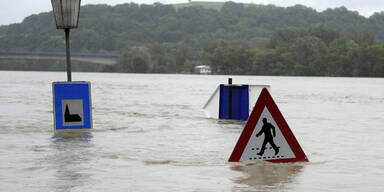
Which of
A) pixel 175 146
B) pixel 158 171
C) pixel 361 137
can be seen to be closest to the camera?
pixel 158 171

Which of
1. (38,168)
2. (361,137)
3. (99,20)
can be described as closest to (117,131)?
(361,137)

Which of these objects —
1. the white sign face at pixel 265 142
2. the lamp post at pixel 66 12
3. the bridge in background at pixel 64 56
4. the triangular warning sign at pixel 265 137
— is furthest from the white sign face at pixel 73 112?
the bridge in background at pixel 64 56

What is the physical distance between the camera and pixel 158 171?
9.59 metres

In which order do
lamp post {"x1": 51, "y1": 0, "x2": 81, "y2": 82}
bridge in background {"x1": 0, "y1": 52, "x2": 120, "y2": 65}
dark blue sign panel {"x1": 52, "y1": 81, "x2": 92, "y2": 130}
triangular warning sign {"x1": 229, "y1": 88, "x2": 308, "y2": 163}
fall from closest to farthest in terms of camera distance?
triangular warning sign {"x1": 229, "y1": 88, "x2": 308, "y2": 163} < lamp post {"x1": 51, "y1": 0, "x2": 81, "y2": 82} < dark blue sign panel {"x1": 52, "y1": 81, "x2": 92, "y2": 130} < bridge in background {"x1": 0, "y1": 52, "x2": 120, "y2": 65}

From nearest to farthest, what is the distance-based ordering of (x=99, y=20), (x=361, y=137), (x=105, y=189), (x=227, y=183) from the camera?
(x=105, y=189) < (x=227, y=183) < (x=361, y=137) < (x=99, y=20)

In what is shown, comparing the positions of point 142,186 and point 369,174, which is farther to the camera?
point 369,174

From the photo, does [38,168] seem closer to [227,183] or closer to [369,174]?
[227,183]

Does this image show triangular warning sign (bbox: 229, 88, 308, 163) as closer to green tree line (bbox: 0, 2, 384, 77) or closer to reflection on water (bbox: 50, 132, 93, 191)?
reflection on water (bbox: 50, 132, 93, 191)

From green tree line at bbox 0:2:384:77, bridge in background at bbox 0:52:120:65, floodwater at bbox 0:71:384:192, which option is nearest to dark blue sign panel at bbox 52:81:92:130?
floodwater at bbox 0:71:384:192

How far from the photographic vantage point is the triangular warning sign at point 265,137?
31.7 ft

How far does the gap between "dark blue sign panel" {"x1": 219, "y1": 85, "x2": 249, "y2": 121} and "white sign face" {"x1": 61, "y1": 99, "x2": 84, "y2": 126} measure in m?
5.83

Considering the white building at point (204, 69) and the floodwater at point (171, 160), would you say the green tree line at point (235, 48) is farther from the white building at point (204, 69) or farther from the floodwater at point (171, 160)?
the floodwater at point (171, 160)

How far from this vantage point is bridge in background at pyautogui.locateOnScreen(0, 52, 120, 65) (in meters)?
147

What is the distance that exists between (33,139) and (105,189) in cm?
619
